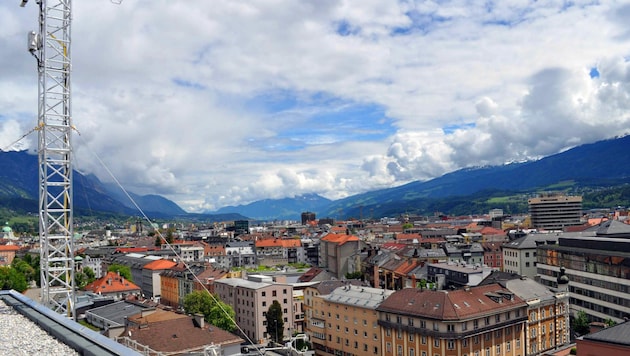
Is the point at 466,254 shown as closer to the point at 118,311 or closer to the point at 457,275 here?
the point at 457,275

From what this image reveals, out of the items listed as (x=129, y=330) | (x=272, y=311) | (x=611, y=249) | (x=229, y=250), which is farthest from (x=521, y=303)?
(x=229, y=250)

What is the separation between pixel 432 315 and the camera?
1299 inches

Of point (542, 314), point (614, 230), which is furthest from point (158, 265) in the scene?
point (614, 230)

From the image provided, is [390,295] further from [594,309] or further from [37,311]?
[37,311]

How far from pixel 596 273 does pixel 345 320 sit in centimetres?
2135

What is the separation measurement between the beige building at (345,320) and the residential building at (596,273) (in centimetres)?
1739

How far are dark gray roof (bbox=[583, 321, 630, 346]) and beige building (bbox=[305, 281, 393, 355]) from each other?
16.9m

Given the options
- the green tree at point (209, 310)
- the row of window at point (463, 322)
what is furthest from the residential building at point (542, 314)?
the green tree at point (209, 310)

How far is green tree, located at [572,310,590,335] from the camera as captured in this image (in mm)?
41969

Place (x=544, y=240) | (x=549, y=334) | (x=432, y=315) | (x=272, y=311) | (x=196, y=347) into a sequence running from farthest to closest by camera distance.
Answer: (x=544, y=240)
(x=272, y=311)
(x=549, y=334)
(x=432, y=315)
(x=196, y=347)

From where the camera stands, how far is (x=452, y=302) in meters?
33.5

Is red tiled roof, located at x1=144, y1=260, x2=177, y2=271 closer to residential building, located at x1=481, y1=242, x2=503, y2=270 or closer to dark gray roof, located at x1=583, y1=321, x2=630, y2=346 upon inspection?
residential building, located at x1=481, y1=242, x2=503, y2=270


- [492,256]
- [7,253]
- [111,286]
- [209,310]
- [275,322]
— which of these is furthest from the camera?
[7,253]

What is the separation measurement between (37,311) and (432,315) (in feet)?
82.0
